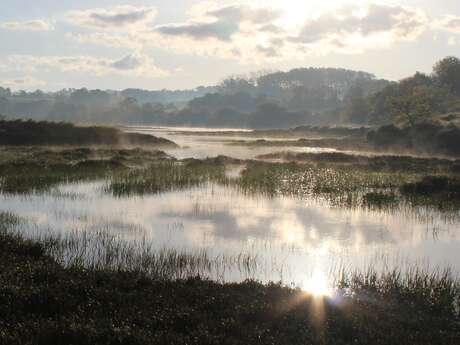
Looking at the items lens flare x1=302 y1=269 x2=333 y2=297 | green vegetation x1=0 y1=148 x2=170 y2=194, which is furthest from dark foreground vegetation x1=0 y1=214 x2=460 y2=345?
green vegetation x1=0 y1=148 x2=170 y2=194

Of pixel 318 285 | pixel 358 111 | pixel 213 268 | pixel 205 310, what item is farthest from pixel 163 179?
pixel 358 111

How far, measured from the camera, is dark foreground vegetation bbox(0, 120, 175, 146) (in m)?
71.2

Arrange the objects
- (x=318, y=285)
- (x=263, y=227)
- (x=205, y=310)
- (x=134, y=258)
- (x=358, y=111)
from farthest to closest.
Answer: (x=358, y=111) < (x=263, y=227) < (x=134, y=258) < (x=318, y=285) < (x=205, y=310)

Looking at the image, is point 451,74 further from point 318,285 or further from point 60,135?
point 318,285

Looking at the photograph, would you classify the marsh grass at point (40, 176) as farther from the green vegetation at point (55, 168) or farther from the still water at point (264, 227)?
the still water at point (264, 227)

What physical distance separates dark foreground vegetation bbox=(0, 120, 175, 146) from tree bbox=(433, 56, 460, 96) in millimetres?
100548

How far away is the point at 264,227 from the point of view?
79.6 ft

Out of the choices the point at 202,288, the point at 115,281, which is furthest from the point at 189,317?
the point at 115,281

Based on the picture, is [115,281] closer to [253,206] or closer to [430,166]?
[253,206]

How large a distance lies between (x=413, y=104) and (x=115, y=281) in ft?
302

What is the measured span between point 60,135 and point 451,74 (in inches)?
4669

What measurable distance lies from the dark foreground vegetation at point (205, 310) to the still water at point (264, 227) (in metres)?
2.64

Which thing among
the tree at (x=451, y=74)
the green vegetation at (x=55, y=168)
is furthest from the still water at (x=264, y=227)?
the tree at (x=451, y=74)

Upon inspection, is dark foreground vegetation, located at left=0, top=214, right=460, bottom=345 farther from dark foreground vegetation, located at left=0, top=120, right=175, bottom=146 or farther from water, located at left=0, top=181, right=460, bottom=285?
dark foreground vegetation, located at left=0, top=120, right=175, bottom=146
